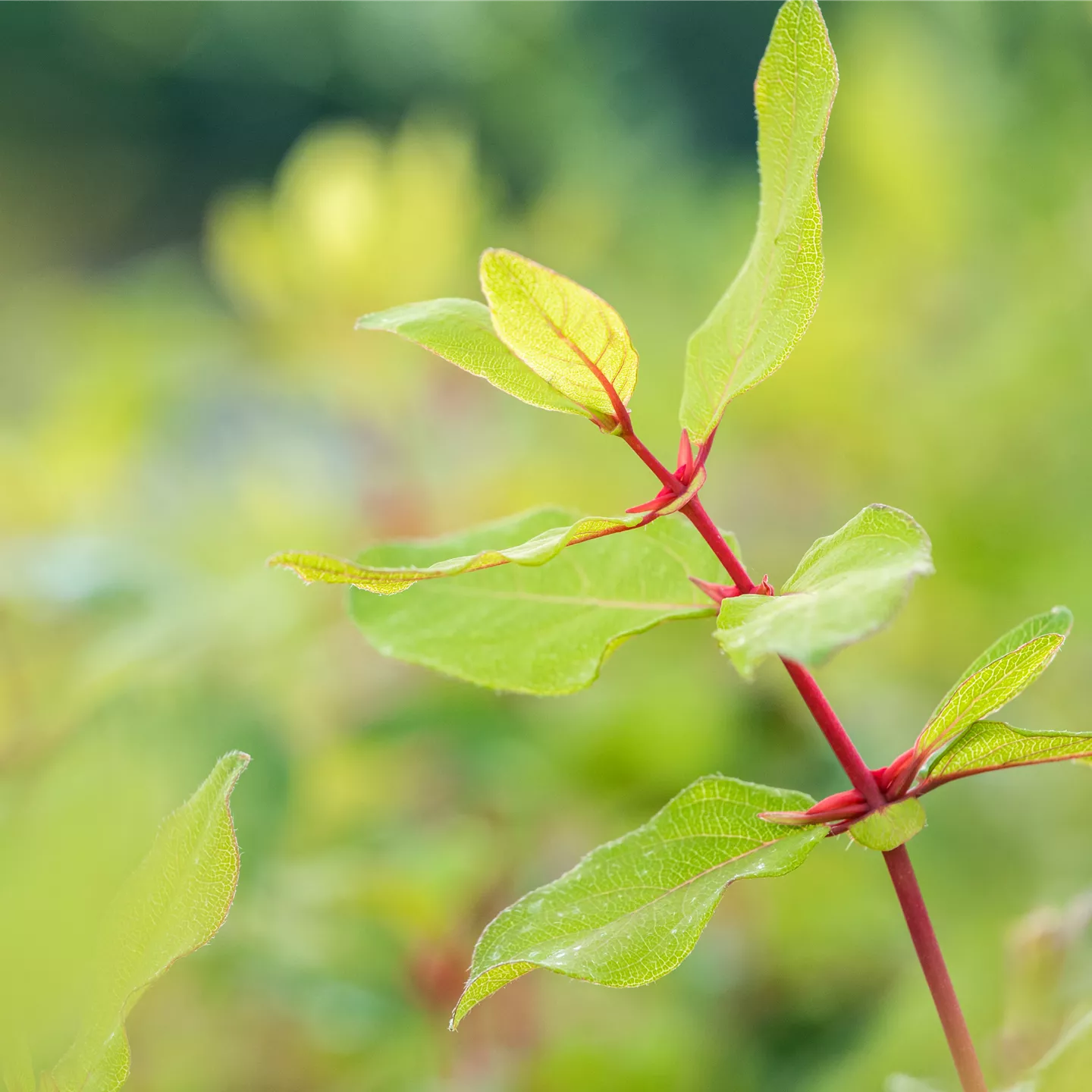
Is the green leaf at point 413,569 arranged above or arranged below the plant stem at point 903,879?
above

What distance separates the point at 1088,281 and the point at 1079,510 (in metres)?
0.16

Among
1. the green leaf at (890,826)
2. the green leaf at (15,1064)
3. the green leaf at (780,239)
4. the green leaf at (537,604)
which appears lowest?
the green leaf at (890,826)

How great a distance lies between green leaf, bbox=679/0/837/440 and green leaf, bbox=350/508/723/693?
0.11ft

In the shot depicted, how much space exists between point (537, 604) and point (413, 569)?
0.22 feet

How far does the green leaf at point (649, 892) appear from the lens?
203 millimetres

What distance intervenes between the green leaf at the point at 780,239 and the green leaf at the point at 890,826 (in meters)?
0.08

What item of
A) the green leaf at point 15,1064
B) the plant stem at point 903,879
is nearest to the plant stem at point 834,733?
the plant stem at point 903,879

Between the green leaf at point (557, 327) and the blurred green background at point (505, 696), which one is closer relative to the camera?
the green leaf at point (557, 327)

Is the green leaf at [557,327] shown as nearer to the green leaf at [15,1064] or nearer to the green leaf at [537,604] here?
the green leaf at [537,604]

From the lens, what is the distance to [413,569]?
0.19m

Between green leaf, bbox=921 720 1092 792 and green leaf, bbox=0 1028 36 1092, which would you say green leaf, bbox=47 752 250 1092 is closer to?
green leaf, bbox=0 1028 36 1092

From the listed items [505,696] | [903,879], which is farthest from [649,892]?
[505,696]

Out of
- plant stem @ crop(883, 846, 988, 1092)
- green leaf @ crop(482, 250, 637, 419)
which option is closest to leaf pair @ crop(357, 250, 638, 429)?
green leaf @ crop(482, 250, 637, 419)

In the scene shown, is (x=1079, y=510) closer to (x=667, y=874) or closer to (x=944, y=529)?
(x=944, y=529)
